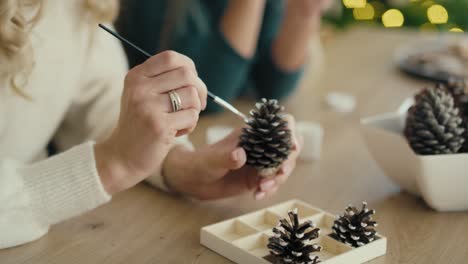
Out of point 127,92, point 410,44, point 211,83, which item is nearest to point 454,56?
point 410,44

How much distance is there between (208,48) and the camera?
1.58 meters

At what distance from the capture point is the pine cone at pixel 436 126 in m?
1.01

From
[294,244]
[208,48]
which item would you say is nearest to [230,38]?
[208,48]

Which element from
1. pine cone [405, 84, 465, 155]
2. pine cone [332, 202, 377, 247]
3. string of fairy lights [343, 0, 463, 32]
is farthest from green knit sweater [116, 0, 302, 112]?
string of fairy lights [343, 0, 463, 32]

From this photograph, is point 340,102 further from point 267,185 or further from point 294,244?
point 294,244

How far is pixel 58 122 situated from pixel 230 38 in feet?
1.54

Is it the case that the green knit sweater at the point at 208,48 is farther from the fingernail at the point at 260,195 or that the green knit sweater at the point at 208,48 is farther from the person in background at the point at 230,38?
the fingernail at the point at 260,195

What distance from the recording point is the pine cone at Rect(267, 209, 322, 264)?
0.81 meters

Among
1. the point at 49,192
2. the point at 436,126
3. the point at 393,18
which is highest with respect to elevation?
the point at 436,126

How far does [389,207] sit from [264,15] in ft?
2.68

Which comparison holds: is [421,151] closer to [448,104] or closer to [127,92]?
[448,104]

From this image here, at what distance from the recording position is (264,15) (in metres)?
1.77

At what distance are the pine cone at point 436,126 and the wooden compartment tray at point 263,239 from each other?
181 mm

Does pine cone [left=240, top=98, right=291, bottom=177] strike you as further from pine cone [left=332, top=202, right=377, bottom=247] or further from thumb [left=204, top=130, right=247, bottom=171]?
pine cone [left=332, top=202, right=377, bottom=247]
